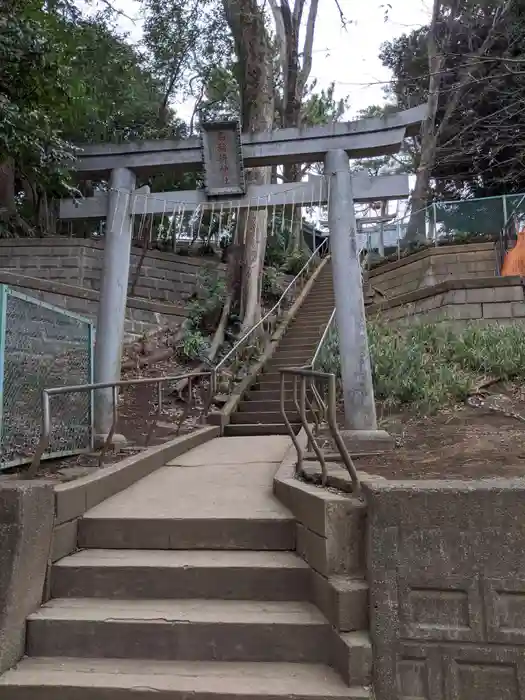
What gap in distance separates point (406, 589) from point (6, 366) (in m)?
3.77

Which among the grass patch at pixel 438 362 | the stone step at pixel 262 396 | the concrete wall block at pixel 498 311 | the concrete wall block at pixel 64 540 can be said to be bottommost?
the concrete wall block at pixel 64 540

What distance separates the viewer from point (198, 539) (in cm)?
344

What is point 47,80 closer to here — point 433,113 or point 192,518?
point 192,518

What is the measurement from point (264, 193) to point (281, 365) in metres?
4.25

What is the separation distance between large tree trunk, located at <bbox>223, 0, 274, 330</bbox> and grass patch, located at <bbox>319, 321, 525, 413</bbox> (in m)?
3.01

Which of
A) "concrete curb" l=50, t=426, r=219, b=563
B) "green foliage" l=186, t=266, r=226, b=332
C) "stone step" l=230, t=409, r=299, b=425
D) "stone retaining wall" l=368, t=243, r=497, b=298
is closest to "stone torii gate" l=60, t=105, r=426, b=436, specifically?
"concrete curb" l=50, t=426, r=219, b=563

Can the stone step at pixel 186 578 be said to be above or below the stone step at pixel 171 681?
above

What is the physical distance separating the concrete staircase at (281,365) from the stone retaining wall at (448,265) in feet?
6.53

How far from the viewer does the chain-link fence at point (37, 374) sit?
15.4 feet

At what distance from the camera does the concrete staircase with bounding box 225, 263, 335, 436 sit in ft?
26.1

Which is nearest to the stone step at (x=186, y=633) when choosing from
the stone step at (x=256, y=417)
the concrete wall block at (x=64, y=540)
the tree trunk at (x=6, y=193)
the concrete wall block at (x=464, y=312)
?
the concrete wall block at (x=64, y=540)

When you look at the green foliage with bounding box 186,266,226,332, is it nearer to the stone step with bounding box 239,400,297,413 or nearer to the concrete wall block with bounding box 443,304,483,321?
the stone step with bounding box 239,400,297,413

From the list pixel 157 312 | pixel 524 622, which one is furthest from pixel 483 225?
pixel 524 622

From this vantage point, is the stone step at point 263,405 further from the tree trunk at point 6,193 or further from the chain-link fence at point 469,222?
the tree trunk at point 6,193
